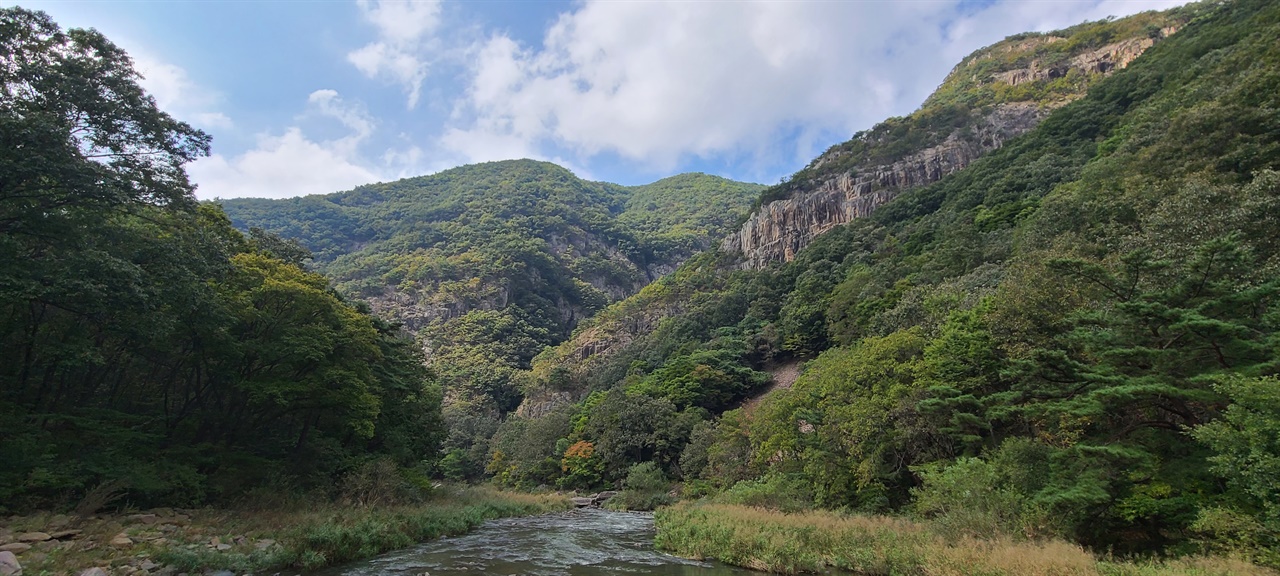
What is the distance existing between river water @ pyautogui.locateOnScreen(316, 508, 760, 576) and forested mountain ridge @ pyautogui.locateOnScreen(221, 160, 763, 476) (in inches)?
2414

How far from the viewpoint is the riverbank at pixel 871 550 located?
10.2 meters

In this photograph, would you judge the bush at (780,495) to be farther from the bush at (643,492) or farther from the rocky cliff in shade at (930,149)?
the rocky cliff in shade at (930,149)

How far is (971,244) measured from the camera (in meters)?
48.6

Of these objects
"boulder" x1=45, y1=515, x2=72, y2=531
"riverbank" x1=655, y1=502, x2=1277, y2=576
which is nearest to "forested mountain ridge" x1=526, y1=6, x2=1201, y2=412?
"riverbank" x1=655, y1=502, x2=1277, y2=576

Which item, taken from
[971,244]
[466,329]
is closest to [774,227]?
[971,244]

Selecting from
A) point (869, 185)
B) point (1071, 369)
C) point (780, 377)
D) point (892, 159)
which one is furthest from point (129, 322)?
point (892, 159)

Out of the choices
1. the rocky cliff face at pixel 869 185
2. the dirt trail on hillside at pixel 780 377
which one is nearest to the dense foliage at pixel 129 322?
the dirt trail on hillside at pixel 780 377

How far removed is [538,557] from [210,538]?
9.42 meters

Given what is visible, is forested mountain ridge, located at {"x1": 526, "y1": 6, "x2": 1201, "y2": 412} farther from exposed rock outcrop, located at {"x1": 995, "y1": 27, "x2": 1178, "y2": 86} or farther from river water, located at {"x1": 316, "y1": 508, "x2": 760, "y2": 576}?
river water, located at {"x1": 316, "y1": 508, "x2": 760, "y2": 576}

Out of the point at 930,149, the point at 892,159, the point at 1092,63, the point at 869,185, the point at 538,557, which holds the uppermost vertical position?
the point at 1092,63

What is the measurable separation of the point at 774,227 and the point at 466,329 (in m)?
67.1

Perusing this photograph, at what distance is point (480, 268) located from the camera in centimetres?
13838

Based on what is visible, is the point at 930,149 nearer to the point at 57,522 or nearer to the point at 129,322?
the point at 129,322

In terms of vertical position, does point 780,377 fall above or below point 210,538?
below
